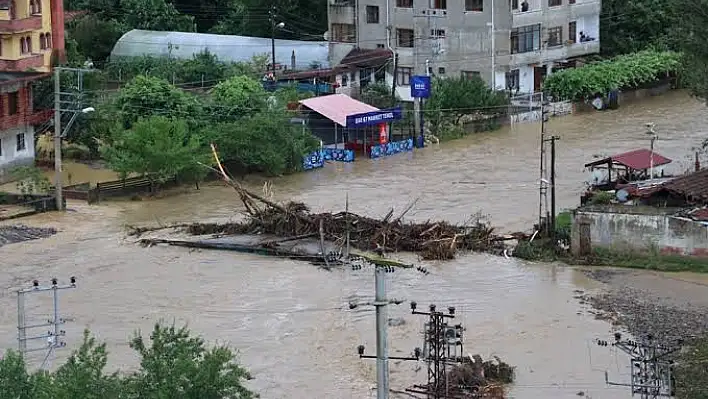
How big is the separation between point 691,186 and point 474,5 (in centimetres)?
2501

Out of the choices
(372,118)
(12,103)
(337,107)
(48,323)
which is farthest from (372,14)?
(48,323)

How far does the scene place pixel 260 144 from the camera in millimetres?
45594

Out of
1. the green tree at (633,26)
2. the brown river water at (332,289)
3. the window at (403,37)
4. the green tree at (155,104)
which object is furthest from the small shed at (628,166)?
the green tree at (633,26)

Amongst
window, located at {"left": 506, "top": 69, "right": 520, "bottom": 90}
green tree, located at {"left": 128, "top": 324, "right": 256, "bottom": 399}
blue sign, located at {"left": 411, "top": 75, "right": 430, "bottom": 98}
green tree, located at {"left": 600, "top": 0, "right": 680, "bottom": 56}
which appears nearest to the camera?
green tree, located at {"left": 128, "top": 324, "right": 256, "bottom": 399}

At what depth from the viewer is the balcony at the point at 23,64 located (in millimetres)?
50875

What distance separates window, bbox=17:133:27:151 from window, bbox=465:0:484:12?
19.5 meters

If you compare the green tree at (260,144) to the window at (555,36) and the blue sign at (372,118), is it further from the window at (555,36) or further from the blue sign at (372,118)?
the window at (555,36)

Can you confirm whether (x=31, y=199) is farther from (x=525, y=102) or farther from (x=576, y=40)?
(x=576, y=40)

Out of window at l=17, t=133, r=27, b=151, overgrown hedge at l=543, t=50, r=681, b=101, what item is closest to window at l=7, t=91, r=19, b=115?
window at l=17, t=133, r=27, b=151

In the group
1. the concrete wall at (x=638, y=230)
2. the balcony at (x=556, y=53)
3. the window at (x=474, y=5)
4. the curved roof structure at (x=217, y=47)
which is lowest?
the concrete wall at (x=638, y=230)

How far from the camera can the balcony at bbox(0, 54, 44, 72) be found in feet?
167

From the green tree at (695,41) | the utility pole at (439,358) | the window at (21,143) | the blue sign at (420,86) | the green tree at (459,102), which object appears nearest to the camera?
the utility pole at (439,358)

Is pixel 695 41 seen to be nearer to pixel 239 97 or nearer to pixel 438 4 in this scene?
pixel 239 97

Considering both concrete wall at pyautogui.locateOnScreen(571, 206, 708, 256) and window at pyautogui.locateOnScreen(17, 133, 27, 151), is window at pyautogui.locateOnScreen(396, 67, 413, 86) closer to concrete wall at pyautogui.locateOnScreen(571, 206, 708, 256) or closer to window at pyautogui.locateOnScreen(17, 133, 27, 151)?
window at pyautogui.locateOnScreen(17, 133, 27, 151)
